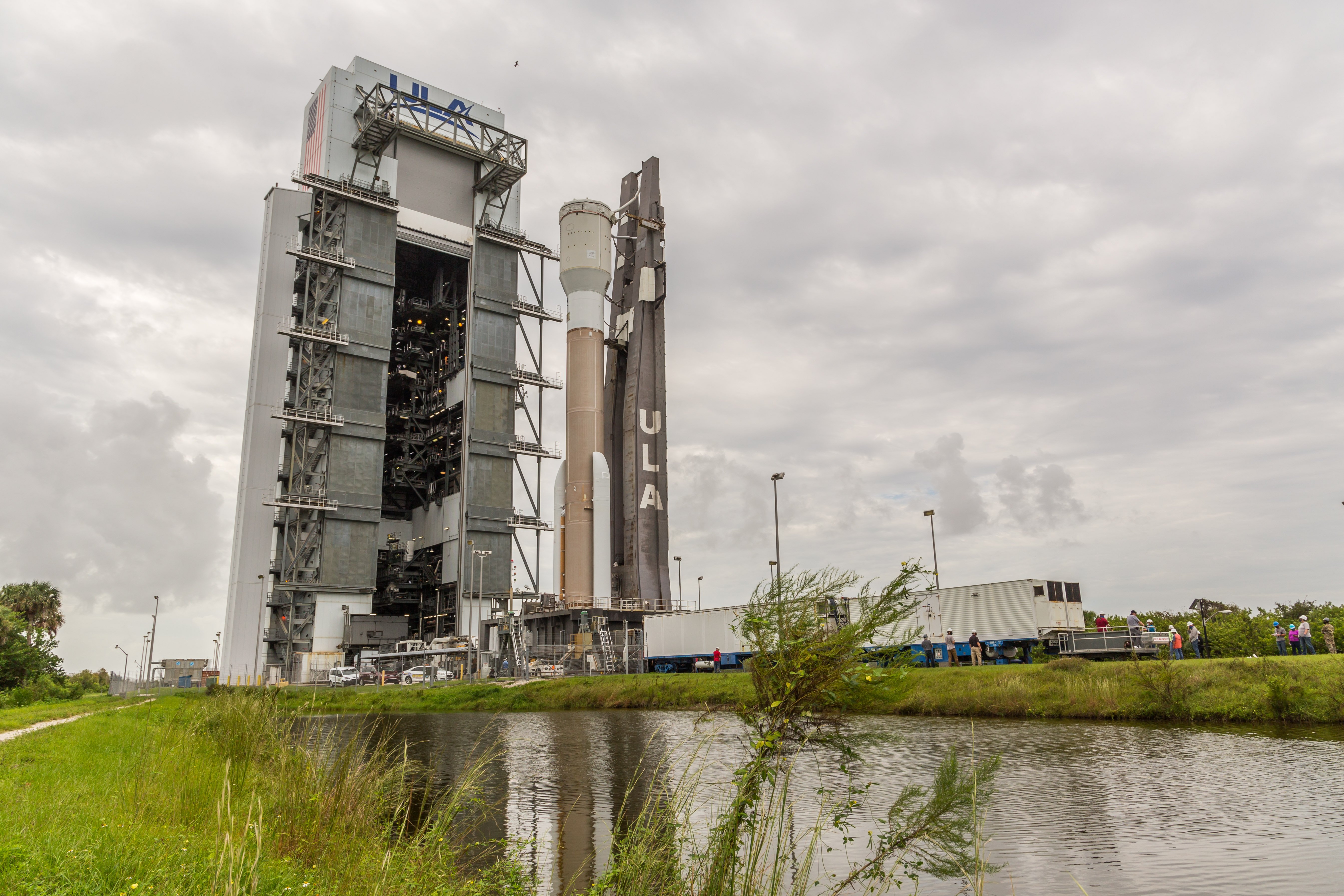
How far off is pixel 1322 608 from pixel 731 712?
132 ft

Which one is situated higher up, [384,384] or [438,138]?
[438,138]

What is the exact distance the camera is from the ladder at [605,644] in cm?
5259

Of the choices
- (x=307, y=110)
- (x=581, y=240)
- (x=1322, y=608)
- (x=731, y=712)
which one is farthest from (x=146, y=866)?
(x=307, y=110)

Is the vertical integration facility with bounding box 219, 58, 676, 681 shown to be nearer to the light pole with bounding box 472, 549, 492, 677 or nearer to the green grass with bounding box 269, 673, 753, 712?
the light pole with bounding box 472, 549, 492, 677

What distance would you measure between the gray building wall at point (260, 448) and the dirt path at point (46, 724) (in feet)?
102

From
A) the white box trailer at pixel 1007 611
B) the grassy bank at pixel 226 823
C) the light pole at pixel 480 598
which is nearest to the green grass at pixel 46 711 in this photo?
the grassy bank at pixel 226 823

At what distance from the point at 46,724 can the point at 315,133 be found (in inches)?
2437

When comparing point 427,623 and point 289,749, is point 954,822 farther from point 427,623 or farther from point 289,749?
point 427,623

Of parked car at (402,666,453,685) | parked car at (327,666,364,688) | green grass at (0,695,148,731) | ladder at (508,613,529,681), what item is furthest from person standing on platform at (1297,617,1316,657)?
parked car at (327,666,364,688)

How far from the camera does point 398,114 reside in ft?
223

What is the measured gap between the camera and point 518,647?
58.6 meters

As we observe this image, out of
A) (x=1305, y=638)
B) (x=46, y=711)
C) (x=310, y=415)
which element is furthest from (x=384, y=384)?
(x=1305, y=638)

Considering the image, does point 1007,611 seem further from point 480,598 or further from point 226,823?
point 480,598

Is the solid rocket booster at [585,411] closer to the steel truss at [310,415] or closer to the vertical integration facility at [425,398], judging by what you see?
the vertical integration facility at [425,398]
